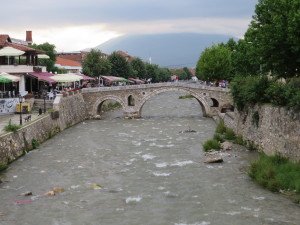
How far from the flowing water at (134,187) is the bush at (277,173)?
47 cm

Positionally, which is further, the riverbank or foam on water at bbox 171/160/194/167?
foam on water at bbox 171/160/194/167

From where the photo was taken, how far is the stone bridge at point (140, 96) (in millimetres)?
57469

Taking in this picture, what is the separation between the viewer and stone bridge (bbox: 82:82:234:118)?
57.5m

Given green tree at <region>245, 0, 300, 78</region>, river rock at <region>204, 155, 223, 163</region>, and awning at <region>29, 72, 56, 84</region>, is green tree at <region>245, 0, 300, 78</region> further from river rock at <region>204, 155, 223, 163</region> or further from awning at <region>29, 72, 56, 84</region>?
awning at <region>29, 72, 56, 84</region>

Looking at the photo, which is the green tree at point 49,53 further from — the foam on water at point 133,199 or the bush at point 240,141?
the foam on water at point 133,199

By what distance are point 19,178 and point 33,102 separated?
779 inches

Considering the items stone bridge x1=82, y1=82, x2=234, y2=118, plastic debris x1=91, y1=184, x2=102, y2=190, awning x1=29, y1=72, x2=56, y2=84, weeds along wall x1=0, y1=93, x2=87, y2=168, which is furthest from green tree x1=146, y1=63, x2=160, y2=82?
plastic debris x1=91, y1=184, x2=102, y2=190

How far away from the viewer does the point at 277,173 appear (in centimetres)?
2373

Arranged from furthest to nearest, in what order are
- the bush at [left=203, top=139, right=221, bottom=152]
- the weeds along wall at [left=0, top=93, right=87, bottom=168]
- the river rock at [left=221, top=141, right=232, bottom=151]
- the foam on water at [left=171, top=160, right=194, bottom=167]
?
1. the bush at [left=203, top=139, right=221, bottom=152]
2. the river rock at [left=221, top=141, right=232, bottom=151]
3. the weeds along wall at [left=0, top=93, right=87, bottom=168]
4. the foam on water at [left=171, top=160, right=194, bottom=167]

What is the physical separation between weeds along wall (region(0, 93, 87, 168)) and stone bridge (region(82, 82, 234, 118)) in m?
1.72

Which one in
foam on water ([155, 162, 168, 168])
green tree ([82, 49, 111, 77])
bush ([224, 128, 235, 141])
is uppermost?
green tree ([82, 49, 111, 77])

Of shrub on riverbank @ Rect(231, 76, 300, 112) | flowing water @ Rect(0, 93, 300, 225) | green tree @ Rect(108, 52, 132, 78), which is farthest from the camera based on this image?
green tree @ Rect(108, 52, 132, 78)

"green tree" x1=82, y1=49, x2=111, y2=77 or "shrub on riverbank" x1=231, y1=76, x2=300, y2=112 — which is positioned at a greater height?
"green tree" x1=82, y1=49, x2=111, y2=77

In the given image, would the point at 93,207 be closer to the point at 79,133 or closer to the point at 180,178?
the point at 180,178
